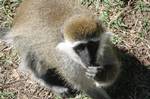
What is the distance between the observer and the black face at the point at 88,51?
4512 millimetres

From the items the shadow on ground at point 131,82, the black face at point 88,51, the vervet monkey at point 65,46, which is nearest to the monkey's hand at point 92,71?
the vervet monkey at point 65,46

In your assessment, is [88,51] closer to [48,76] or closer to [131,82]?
[131,82]

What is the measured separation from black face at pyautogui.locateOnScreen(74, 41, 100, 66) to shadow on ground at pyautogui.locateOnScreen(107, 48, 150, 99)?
0.91 metres

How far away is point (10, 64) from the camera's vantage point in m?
5.75

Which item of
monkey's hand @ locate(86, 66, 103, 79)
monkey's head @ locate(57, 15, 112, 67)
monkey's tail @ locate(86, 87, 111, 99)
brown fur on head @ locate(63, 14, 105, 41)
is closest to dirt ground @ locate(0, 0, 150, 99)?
monkey's tail @ locate(86, 87, 111, 99)

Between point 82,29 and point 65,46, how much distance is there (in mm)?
340

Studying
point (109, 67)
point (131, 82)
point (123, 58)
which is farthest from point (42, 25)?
point (131, 82)

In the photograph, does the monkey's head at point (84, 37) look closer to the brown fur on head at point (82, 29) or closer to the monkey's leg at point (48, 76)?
the brown fur on head at point (82, 29)

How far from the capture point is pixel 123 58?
5574 millimetres

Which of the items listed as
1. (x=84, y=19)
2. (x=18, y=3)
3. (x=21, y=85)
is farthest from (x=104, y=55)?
(x=18, y=3)

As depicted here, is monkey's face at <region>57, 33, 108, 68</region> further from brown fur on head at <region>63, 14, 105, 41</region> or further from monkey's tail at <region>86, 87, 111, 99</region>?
monkey's tail at <region>86, 87, 111, 99</region>

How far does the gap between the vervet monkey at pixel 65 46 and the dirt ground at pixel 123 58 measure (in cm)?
20

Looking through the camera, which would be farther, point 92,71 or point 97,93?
point 97,93

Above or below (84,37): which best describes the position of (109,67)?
below
